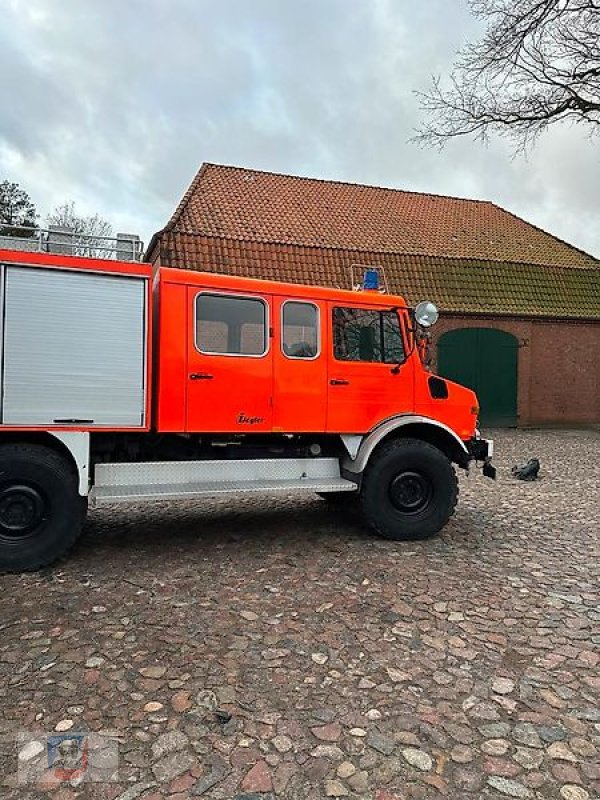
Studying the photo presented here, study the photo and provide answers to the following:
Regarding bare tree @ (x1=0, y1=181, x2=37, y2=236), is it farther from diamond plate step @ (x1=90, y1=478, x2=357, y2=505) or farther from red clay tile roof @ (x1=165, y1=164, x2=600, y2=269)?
diamond plate step @ (x1=90, y1=478, x2=357, y2=505)

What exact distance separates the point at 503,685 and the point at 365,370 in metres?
3.36

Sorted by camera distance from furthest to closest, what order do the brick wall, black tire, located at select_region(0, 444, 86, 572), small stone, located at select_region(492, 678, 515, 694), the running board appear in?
the brick wall < the running board < black tire, located at select_region(0, 444, 86, 572) < small stone, located at select_region(492, 678, 515, 694)

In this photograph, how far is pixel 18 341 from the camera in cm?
478

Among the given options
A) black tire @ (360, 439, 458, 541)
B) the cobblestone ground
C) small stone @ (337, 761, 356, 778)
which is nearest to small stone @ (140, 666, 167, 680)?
the cobblestone ground

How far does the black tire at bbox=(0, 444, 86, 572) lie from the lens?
4812 mm

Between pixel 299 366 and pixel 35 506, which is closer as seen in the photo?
pixel 35 506

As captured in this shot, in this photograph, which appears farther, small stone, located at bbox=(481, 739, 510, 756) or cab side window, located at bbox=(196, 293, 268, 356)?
cab side window, located at bbox=(196, 293, 268, 356)

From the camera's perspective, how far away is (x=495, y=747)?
109 inches

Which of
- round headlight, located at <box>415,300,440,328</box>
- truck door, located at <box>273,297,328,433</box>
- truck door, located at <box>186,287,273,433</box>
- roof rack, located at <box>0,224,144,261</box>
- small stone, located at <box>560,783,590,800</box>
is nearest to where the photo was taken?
small stone, located at <box>560,783,590,800</box>

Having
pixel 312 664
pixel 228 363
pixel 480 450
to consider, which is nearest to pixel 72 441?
pixel 228 363

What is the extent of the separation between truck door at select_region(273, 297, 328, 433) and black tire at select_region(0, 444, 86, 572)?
1976 millimetres

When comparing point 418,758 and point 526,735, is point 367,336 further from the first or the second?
point 418,758

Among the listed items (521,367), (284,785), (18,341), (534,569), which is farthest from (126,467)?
(521,367)

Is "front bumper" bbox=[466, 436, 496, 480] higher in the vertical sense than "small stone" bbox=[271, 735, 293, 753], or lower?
higher
